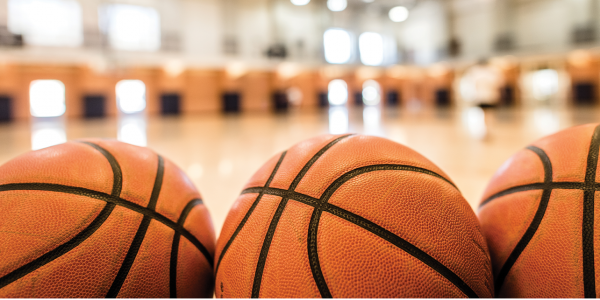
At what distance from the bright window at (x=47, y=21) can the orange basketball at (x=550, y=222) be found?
53.6 feet

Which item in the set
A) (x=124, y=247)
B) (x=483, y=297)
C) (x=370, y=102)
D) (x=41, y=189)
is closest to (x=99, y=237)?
(x=124, y=247)

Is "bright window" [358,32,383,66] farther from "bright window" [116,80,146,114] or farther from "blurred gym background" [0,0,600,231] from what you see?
"bright window" [116,80,146,114]

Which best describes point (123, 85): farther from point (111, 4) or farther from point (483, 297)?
point (483, 297)

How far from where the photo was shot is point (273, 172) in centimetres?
99

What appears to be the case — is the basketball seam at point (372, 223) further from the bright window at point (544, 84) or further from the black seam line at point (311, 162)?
the bright window at point (544, 84)

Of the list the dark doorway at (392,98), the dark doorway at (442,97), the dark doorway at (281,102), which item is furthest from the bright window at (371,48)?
the dark doorway at (281,102)

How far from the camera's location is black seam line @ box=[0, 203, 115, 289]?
2.49 ft

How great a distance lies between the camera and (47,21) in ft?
46.1

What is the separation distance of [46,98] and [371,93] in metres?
19.2

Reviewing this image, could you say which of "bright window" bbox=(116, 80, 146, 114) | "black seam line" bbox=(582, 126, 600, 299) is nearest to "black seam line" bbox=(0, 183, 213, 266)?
"black seam line" bbox=(582, 126, 600, 299)

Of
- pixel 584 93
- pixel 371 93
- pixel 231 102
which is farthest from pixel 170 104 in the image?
pixel 584 93

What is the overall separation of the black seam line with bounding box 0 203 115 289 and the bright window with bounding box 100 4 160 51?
16.0 m

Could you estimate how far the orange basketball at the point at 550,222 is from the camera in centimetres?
85

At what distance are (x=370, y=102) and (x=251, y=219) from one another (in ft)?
84.4
